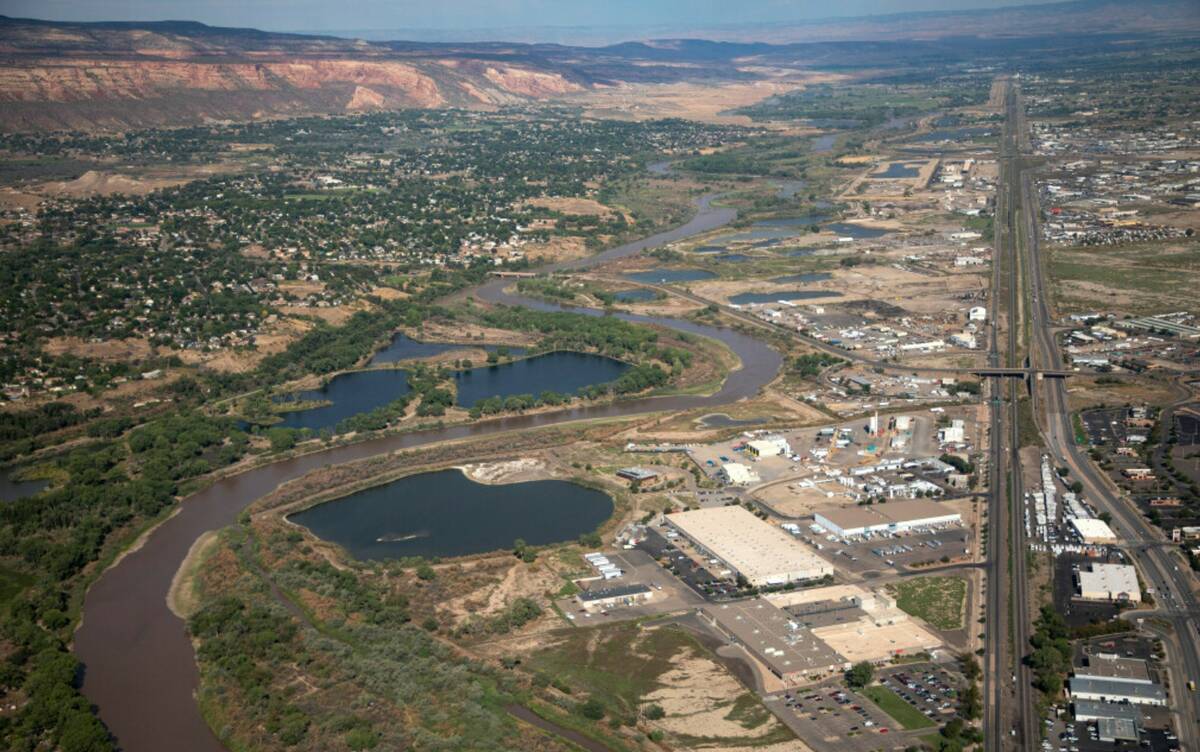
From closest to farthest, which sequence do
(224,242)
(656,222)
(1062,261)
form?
(1062,261) → (224,242) → (656,222)

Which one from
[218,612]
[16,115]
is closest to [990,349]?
[218,612]

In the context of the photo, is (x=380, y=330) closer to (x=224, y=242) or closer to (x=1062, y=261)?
(x=224, y=242)

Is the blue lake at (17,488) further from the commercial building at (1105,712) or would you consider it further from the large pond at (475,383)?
the commercial building at (1105,712)

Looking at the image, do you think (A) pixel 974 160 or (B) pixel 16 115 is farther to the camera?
(B) pixel 16 115

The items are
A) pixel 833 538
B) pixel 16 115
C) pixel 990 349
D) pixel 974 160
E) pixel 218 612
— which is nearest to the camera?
pixel 218 612

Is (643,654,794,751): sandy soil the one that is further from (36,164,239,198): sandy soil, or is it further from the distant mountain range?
the distant mountain range

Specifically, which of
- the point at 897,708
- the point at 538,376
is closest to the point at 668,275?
the point at 538,376

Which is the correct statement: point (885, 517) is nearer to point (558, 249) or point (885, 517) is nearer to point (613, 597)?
point (613, 597)

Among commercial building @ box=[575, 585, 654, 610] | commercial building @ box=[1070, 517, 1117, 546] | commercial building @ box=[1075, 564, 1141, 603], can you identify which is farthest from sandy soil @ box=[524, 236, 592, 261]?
commercial building @ box=[1075, 564, 1141, 603]
